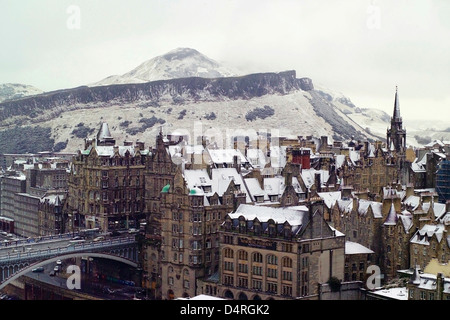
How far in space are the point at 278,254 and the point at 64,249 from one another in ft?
69.2

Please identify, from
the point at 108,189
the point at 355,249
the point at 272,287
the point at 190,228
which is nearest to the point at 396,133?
the point at 108,189

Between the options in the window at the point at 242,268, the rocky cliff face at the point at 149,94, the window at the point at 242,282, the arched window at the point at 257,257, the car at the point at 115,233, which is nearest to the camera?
the arched window at the point at 257,257

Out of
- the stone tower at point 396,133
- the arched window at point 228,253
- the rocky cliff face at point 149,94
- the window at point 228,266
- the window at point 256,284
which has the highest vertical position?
the rocky cliff face at point 149,94

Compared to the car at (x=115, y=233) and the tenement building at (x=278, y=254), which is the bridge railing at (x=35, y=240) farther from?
the tenement building at (x=278, y=254)

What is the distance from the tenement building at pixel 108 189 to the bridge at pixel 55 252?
7028 mm

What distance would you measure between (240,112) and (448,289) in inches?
4618

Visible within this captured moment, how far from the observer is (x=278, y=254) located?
1933 inches

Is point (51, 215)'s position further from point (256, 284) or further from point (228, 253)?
point (256, 284)

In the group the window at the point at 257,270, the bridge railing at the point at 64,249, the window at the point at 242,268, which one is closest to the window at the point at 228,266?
the window at the point at 242,268

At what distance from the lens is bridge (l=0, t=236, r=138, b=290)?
2211 inches

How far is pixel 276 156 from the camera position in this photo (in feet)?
272

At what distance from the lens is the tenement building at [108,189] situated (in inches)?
2985
